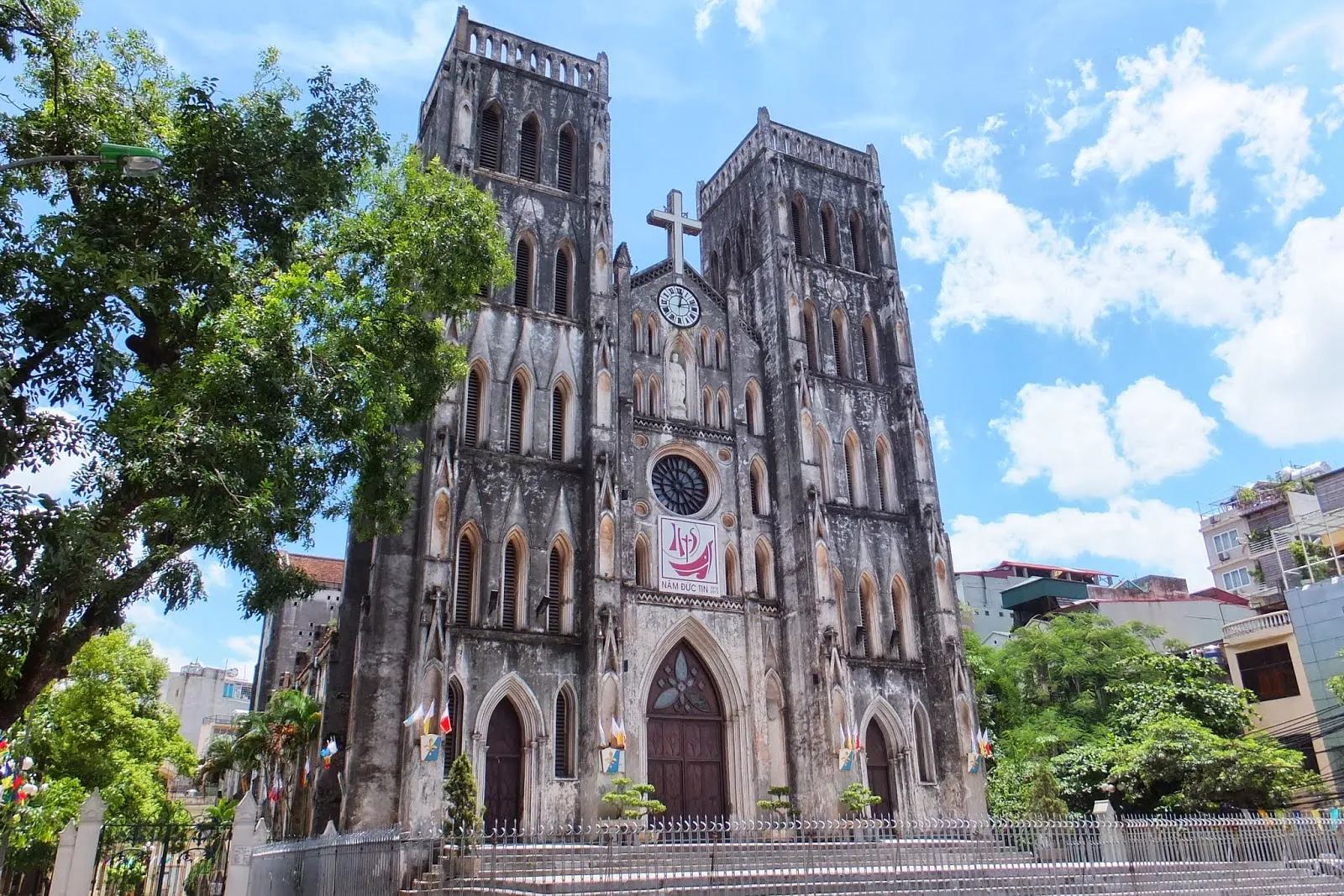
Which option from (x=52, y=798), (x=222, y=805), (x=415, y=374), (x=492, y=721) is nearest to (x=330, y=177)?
(x=415, y=374)

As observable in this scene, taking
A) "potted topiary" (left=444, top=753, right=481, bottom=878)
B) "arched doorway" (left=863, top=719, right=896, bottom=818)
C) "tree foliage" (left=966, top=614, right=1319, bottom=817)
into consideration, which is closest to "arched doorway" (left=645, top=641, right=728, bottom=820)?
"arched doorway" (left=863, top=719, right=896, bottom=818)

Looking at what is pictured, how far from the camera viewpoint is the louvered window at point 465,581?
22.5m

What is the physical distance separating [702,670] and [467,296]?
11167 mm

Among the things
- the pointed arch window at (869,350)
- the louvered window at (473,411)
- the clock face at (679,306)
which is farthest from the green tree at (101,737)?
the pointed arch window at (869,350)

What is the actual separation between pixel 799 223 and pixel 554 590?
45.5 ft

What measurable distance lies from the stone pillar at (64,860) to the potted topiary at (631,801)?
355 inches

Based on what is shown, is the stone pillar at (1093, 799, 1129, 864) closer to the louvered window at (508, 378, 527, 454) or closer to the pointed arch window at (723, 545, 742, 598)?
the pointed arch window at (723, 545, 742, 598)

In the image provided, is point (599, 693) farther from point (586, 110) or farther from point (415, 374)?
point (586, 110)

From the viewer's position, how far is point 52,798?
23359 mm

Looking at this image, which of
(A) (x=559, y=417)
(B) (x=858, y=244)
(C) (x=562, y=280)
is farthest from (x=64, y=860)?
(B) (x=858, y=244)

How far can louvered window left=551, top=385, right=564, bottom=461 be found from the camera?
25172mm

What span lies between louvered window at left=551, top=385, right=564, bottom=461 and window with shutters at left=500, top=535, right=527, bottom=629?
7.83 ft

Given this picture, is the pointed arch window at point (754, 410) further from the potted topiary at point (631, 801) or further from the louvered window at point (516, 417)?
the potted topiary at point (631, 801)

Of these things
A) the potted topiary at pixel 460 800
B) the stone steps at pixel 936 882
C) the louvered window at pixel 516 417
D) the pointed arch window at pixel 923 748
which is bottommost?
the stone steps at pixel 936 882
